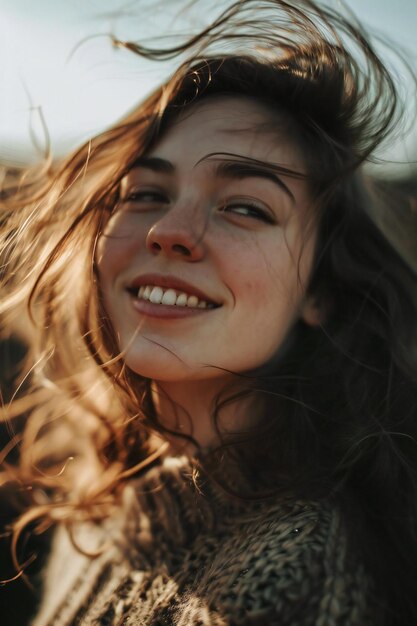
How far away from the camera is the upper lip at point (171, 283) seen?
1.75 meters

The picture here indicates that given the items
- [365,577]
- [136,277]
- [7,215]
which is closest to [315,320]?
[136,277]

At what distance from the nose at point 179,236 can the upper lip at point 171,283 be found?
0.06 metres

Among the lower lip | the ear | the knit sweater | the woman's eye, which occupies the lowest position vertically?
the knit sweater

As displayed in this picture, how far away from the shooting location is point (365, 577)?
4.67 ft

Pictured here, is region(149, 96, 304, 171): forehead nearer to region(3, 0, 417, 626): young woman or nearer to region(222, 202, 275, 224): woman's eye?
region(3, 0, 417, 626): young woman

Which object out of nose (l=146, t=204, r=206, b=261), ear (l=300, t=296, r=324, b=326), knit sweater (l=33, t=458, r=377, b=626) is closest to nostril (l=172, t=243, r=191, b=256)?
nose (l=146, t=204, r=206, b=261)

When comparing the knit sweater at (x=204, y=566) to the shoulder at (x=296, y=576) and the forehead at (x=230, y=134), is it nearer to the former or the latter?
the shoulder at (x=296, y=576)

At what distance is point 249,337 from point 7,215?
1009 mm

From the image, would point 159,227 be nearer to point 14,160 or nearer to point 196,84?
point 196,84

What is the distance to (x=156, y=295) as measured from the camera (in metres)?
1.79

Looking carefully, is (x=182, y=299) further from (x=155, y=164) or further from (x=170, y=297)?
(x=155, y=164)

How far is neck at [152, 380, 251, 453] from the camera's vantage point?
196cm

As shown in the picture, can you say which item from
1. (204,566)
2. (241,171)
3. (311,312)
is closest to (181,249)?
(241,171)

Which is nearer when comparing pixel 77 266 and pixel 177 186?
pixel 177 186
